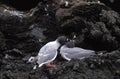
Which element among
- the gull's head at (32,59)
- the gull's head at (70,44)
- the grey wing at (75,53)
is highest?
the gull's head at (70,44)

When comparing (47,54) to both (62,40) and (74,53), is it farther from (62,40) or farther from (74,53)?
(62,40)

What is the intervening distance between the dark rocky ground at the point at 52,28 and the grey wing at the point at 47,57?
0.29 metres

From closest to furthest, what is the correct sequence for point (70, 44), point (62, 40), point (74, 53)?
point (74, 53) < point (70, 44) < point (62, 40)

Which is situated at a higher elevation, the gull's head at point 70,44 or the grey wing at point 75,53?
the gull's head at point 70,44

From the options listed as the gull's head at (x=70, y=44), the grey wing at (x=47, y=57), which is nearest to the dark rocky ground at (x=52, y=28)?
the grey wing at (x=47, y=57)

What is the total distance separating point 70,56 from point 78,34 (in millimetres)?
1574

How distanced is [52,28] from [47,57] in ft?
7.92

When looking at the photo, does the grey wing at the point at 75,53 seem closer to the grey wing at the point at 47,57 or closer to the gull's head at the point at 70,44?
the gull's head at the point at 70,44

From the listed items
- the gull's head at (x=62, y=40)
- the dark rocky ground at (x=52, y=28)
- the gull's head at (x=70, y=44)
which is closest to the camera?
the gull's head at (x=70, y=44)

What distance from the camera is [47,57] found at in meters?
9.49

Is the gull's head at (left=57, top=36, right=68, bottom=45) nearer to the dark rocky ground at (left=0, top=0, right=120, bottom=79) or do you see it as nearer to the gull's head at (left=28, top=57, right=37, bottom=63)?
the dark rocky ground at (left=0, top=0, right=120, bottom=79)

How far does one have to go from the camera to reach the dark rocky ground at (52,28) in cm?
1081

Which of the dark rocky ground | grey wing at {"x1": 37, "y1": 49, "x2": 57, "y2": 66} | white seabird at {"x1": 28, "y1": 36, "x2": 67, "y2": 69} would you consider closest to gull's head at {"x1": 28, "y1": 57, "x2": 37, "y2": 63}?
the dark rocky ground

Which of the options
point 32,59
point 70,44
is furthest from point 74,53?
point 32,59
